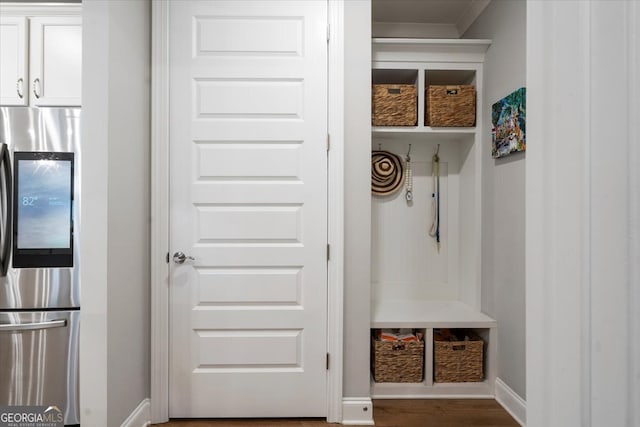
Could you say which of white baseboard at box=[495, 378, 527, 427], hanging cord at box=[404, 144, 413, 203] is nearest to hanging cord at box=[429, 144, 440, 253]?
hanging cord at box=[404, 144, 413, 203]

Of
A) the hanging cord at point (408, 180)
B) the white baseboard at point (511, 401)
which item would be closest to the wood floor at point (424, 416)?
the white baseboard at point (511, 401)

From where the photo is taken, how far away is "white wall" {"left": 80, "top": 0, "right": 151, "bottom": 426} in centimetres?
164

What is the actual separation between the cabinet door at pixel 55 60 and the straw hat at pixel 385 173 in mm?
1944

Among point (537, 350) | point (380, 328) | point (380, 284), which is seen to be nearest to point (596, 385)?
point (537, 350)

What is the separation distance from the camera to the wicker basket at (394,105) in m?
2.41

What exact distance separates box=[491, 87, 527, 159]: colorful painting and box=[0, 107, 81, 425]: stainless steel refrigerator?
7.55 feet

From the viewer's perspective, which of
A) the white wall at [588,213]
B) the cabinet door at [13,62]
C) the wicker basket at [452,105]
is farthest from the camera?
the wicker basket at [452,105]

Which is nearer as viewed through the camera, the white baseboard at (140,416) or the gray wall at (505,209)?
the white baseboard at (140,416)

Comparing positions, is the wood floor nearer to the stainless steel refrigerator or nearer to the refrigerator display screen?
the stainless steel refrigerator

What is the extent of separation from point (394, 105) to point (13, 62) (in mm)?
2233

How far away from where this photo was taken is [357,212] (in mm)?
2105

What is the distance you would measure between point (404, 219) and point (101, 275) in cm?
206

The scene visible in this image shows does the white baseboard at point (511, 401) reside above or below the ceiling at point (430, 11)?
below

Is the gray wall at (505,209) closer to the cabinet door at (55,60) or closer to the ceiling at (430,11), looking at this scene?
the ceiling at (430,11)
